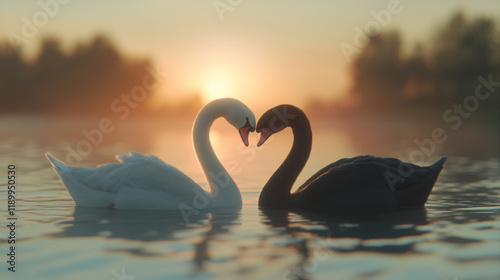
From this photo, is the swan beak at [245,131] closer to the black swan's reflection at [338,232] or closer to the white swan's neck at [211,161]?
the white swan's neck at [211,161]

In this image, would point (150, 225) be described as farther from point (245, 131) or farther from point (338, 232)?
point (338, 232)

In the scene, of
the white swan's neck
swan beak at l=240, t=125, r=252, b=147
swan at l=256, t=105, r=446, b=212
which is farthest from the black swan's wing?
swan beak at l=240, t=125, r=252, b=147

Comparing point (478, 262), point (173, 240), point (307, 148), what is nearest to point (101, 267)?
point (173, 240)

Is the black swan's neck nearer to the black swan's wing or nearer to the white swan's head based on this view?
the black swan's wing

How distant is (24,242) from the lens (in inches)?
256

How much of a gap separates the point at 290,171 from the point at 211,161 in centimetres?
113

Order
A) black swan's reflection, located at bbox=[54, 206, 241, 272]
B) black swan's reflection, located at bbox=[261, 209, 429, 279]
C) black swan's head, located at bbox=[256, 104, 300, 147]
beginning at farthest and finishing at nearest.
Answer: black swan's head, located at bbox=[256, 104, 300, 147] < black swan's reflection, located at bbox=[54, 206, 241, 272] < black swan's reflection, located at bbox=[261, 209, 429, 279]

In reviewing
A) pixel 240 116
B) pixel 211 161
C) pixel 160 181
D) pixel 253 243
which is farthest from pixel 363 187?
pixel 160 181

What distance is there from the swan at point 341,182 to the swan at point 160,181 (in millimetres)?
502

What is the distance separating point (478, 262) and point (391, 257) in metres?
0.75

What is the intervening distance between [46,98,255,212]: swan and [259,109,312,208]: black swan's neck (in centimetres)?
44

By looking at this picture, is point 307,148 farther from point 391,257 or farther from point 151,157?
point 391,257

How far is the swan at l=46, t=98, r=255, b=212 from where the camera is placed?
831 cm

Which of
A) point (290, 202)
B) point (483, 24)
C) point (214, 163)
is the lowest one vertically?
point (290, 202)
